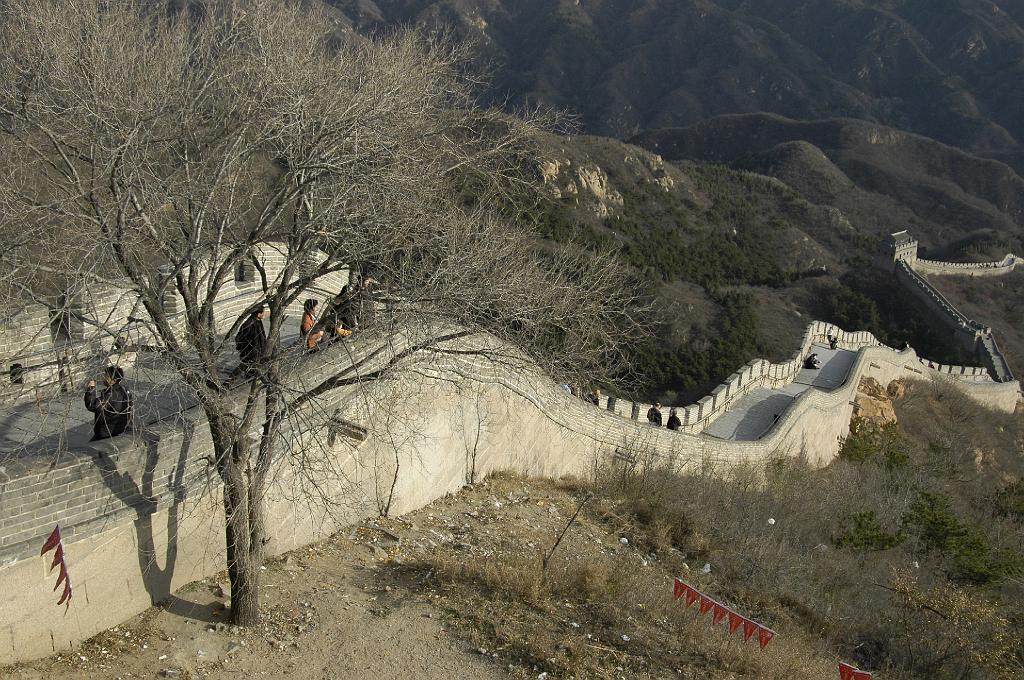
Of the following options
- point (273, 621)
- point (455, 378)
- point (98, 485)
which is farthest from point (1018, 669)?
point (98, 485)

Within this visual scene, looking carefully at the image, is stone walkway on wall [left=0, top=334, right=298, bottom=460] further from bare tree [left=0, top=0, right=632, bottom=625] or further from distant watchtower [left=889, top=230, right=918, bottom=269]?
distant watchtower [left=889, top=230, right=918, bottom=269]

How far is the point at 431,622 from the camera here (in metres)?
7.12

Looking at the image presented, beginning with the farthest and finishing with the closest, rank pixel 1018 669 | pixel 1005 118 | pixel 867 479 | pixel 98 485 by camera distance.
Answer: pixel 1005 118
pixel 867 479
pixel 1018 669
pixel 98 485

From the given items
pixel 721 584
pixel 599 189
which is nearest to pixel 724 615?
pixel 721 584

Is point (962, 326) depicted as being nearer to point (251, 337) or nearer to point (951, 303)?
point (951, 303)

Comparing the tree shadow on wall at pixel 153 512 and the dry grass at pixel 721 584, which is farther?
the dry grass at pixel 721 584

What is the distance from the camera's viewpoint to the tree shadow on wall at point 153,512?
20.2 feet

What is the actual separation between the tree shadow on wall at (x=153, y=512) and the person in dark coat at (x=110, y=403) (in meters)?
0.32

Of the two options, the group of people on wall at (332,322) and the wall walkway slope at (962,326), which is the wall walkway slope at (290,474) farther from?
the wall walkway slope at (962,326)

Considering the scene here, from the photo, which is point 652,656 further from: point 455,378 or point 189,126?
point 189,126

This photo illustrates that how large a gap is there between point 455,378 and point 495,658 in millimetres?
3554

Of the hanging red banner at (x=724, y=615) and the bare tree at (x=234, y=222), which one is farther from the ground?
the bare tree at (x=234, y=222)

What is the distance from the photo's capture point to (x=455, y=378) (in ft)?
31.6

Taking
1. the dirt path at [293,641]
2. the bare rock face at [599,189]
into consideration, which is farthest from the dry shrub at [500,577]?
the bare rock face at [599,189]
